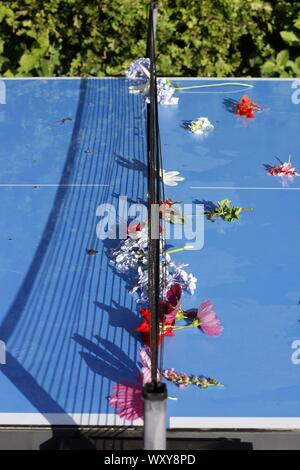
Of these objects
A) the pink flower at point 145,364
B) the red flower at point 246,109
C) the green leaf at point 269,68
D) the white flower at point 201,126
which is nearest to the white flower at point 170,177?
the white flower at point 201,126

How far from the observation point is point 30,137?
584 cm

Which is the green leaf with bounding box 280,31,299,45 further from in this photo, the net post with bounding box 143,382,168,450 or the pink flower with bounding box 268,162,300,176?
the net post with bounding box 143,382,168,450

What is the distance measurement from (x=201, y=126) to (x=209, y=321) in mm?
2308

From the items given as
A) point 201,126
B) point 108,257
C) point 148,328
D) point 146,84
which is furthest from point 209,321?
point 146,84

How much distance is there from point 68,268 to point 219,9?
4.39m

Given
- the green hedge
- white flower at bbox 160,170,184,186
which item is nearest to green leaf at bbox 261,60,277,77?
the green hedge

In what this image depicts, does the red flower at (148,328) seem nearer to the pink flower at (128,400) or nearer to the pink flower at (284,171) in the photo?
the pink flower at (128,400)

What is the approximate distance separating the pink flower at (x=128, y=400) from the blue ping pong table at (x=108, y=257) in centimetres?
4

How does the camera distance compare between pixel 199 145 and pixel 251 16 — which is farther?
pixel 251 16

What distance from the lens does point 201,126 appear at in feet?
19.5

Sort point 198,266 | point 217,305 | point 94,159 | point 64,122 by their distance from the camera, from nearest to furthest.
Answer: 1. point 217,305
2. point 198,266
3. point 94,159
4. point 64,122

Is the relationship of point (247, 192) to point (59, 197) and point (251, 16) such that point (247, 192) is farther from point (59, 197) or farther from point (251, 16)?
point (251, 16)

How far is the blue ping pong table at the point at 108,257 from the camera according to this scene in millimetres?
3693

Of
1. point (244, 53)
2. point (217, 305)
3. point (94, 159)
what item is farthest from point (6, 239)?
point (244, 53)
